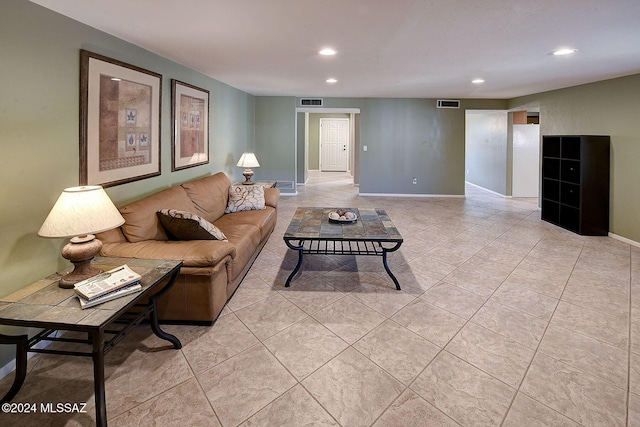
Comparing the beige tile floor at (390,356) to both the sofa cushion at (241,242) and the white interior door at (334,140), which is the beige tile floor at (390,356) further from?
the white interior door at (334,140)

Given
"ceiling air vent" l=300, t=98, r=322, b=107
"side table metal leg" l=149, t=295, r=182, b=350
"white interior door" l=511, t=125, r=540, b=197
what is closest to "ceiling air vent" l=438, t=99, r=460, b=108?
"white interior door" l=511, t=125, r=540, b=197

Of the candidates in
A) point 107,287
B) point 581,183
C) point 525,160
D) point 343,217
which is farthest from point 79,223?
point 525,160

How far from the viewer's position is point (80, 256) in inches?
76.0

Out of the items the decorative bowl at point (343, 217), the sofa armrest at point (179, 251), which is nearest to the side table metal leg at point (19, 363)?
the sofa armrest at point (179, 251)

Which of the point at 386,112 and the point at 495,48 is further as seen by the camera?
the point at 386,112

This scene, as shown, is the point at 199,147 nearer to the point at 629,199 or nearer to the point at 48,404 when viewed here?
the point at 48,404

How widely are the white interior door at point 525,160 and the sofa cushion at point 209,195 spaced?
640cm

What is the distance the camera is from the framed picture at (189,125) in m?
3.97

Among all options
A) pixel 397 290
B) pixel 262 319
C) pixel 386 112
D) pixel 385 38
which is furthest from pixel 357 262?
pixel 386 112

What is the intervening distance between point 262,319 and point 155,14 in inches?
90.3

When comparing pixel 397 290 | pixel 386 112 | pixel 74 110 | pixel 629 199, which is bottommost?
pixel 397 290

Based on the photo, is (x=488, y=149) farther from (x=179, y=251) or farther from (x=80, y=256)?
(x=80, y=256)

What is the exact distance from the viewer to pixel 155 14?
2.45 metres

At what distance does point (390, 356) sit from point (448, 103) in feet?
22.8
